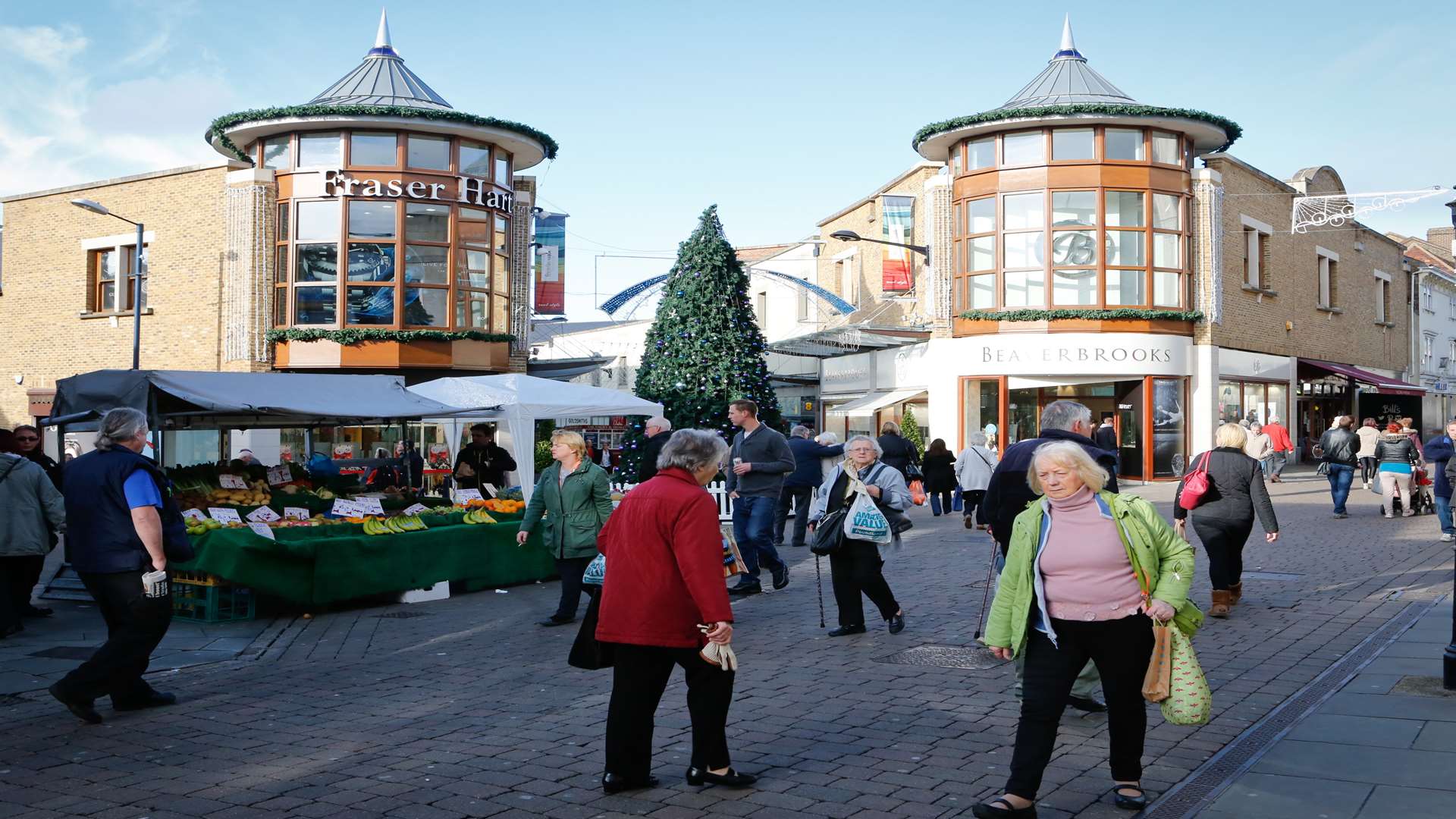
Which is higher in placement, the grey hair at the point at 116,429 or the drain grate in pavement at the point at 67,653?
the grey hair at the point at 116,429

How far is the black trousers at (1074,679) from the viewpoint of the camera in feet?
14.9

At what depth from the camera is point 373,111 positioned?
2577cm

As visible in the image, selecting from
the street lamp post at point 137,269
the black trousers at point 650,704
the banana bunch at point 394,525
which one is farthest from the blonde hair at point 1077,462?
the street lamp post at point 137,269

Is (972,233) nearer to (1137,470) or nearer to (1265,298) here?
(1137,470)

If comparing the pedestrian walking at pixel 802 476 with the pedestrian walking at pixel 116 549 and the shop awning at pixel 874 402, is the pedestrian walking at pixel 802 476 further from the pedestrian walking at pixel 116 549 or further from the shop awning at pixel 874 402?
the shop awning at pixel 874 402

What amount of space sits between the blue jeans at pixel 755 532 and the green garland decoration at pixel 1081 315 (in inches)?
715

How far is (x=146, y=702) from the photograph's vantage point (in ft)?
22.5

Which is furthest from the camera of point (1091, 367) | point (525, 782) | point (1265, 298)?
point (1265, 298)

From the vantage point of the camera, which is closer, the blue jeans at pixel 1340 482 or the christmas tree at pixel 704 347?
the blue jeans at pixel 1340 482

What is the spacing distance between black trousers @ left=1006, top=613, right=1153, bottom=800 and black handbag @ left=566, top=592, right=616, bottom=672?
167cm

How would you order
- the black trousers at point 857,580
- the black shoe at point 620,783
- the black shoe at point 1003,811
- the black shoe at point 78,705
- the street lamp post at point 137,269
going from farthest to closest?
the street lamp post at point 137,269 → the black trousers at point 857,580 → the black shoe at point 78,705 → the black shoe at point 620,783 → the black shoe at point 1003,811

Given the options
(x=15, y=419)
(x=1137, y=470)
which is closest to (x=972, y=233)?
(x=1137, y=470)

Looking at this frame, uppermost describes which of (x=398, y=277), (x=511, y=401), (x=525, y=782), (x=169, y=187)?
(x=169, y=187)

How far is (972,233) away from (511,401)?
16626 mm
